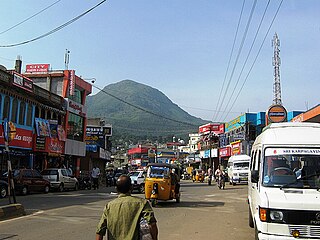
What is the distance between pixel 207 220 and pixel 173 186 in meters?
4.90

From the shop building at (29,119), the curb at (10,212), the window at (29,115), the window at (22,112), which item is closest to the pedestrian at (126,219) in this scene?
the curb at (10,212)

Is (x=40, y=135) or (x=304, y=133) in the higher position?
(x=40, y=135)

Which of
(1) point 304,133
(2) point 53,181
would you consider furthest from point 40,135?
(1) point 304,133

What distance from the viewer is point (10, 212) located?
42.7ft

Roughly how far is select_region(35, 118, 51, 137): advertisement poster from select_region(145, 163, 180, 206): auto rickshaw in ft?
52.6

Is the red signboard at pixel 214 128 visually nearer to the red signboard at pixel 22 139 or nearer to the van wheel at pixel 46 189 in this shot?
the red signboard at pixel 22 139

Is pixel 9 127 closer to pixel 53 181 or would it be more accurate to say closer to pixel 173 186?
pixel 173 186

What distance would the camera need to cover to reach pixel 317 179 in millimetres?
7559

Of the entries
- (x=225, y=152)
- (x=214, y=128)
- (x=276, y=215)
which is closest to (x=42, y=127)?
(x=276, y=215)

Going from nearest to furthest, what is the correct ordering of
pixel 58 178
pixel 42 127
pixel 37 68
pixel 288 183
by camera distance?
pixel 288 183
pixel 58 178
pixel 42 127
pixel 37 68

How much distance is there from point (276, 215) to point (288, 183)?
101cm

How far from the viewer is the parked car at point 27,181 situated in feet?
75.0

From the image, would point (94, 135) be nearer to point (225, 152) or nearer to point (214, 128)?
point (225, 152)

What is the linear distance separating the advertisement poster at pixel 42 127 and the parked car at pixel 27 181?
6576 mm
